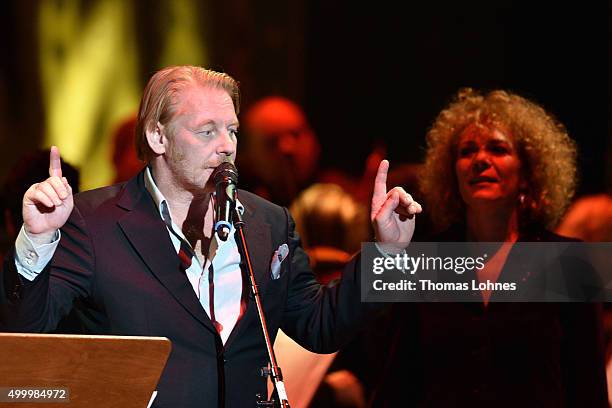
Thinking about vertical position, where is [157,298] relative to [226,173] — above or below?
below

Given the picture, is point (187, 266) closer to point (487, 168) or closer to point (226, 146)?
point (226, 146)

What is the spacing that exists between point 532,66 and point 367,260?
121 inches

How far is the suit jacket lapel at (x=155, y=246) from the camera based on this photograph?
2.75 metres

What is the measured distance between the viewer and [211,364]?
2.75m

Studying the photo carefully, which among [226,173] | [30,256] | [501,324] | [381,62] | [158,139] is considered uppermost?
[381,62]

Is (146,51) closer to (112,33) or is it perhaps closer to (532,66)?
(112,33)

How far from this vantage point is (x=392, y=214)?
9.21 ft

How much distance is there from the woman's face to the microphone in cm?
149

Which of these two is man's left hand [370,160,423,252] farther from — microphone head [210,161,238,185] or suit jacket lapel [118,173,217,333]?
suit jacket lapel [118,173,217,333]

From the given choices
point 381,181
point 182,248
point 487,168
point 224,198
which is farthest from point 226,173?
point 487,168

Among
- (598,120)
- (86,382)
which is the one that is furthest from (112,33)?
(86,382)

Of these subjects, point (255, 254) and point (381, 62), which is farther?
point (381, 62)

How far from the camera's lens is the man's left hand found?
9.05ft

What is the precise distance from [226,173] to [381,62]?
138 inches
